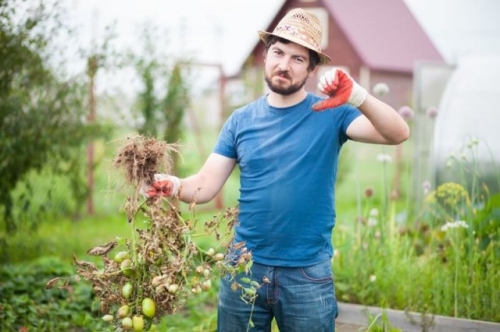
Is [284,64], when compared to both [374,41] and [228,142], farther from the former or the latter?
[374,41]

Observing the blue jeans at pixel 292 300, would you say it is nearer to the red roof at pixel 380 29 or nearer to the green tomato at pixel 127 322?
the green tomato at pixel 127 322

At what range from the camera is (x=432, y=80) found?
8469 mm

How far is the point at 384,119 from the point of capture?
8.39ft

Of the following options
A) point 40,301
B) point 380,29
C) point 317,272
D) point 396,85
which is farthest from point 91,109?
point 380,29

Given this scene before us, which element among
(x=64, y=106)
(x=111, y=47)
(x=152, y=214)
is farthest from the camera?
(x=111, y=47)

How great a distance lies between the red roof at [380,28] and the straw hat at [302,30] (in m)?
13.1

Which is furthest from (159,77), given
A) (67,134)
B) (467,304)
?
(467,304)

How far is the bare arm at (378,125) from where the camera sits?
2537 mm

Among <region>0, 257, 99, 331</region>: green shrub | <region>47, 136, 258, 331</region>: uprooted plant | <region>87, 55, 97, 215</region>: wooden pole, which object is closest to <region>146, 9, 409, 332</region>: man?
<region>47, 136, 258, 331</region>: uprooted plant

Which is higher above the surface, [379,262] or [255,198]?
[255,198]

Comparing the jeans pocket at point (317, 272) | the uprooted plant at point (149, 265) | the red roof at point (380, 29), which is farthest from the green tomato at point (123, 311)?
the red roof at point (380, 29)

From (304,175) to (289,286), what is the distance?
419 millimetres

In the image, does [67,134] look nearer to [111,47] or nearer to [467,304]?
[111,47]

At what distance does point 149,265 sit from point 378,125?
3.06ft
